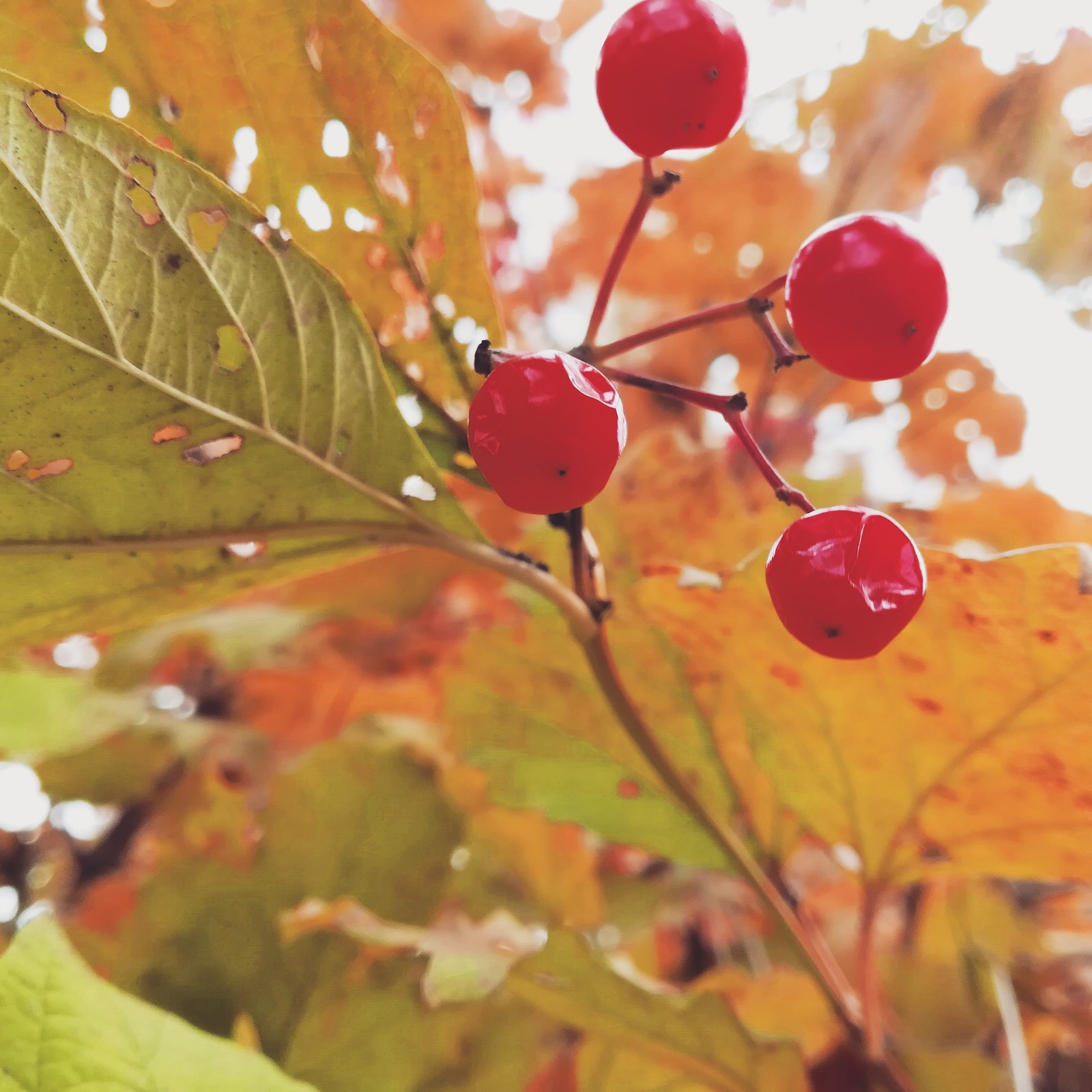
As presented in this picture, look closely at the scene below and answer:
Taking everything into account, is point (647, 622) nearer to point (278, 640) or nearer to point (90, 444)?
point (90, 444)

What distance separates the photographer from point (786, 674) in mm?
545

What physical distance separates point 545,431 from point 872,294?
0.17 m

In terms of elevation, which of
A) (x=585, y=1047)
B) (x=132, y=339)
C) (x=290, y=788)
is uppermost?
(x=132, y=339)

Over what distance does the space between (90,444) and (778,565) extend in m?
0.30

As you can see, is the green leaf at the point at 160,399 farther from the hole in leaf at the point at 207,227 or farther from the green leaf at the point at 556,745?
the green leaf at the point at 556,745

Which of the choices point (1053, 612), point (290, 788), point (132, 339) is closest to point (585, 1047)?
point (290, 788)

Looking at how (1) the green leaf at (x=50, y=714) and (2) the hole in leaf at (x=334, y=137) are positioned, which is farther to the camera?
(1) the green leaf at (x=50, y=714)

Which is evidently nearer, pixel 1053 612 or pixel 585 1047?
pixel 1053 612

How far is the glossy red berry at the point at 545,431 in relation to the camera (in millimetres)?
338

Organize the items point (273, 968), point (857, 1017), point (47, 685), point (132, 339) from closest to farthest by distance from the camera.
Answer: point (132, 339) < point (857, 1017) < point (273, 968) < point (47, 685)

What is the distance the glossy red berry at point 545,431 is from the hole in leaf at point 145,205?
149 mm

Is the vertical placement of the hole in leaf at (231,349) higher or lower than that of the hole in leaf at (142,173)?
lower

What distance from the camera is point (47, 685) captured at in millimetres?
964

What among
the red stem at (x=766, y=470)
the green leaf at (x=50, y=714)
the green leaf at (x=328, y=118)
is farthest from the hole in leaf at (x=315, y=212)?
the green leaf at (x=50, y=714)
